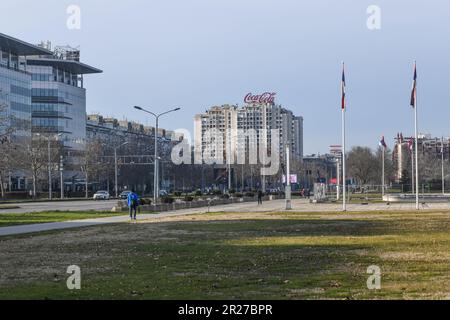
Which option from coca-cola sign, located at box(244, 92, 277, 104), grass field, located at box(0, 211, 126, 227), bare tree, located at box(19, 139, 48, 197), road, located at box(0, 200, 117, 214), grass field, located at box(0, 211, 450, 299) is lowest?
road, located at box(0, 200, 117, 214)

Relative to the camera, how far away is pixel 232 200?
3280 inches

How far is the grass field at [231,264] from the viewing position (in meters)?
12.0

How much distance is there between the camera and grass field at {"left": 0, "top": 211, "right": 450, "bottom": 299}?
12.0m

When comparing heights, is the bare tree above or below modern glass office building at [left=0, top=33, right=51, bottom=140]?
below

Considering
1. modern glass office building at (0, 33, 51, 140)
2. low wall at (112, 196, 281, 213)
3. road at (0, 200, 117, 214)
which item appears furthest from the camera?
modern glass office building at (0, 33, 51, 140)

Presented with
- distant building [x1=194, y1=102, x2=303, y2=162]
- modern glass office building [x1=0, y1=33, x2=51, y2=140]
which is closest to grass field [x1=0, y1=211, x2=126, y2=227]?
modern glass office building [x1=0, y1=33, x2=51, y2=140]

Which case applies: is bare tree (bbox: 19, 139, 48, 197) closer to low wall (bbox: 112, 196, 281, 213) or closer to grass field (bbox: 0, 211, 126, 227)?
low wall (bbox: 112, 196, 281, 213)

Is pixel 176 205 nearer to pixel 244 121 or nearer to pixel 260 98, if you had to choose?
pixel 260 98

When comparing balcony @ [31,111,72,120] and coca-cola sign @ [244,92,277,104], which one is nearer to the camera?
balcony @ [31,111,72,120]

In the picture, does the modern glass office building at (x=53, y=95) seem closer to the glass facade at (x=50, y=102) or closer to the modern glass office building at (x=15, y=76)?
the glass facade at (x=50, y=102)

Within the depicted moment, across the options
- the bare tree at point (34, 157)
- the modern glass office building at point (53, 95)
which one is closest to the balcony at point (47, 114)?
Answer: the modern glass office building at point (53, 95)
